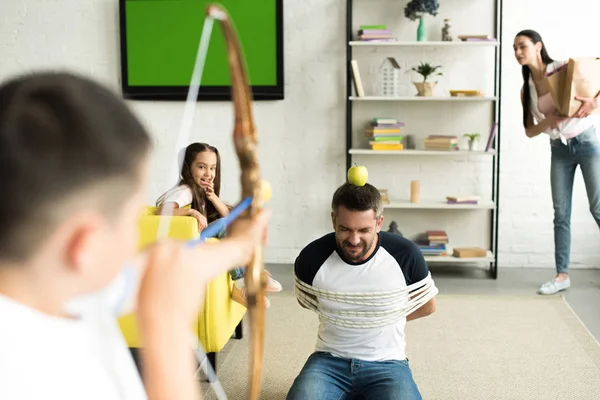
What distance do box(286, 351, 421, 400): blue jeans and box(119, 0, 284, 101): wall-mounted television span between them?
274 cm

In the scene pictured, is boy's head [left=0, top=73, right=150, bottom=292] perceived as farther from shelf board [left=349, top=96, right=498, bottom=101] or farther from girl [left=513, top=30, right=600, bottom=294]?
shelf board [left=349, top=96, right=498, bottom=101]

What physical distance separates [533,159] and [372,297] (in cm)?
281

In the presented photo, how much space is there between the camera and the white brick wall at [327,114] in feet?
14.5

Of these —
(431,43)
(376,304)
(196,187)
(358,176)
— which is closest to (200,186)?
(196,187)

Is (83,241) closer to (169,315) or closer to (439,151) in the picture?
(169,315)

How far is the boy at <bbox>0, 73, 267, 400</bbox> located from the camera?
483 millimetres

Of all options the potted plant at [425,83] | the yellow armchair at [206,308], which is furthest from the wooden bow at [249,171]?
the potted plant at [425,83]

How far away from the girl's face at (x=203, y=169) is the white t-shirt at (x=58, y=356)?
2.68 meters

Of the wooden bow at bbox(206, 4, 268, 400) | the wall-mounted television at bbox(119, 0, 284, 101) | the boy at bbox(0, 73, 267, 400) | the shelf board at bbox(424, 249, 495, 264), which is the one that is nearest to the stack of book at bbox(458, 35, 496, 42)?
the wall-mounted television at bbox(119, 0, 284, 101)

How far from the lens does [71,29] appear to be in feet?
15.5

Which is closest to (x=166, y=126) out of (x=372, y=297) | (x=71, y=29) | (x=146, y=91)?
(x=146, y=91)

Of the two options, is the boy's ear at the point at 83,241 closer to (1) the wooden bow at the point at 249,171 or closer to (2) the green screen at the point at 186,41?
(1) the wooden bow at the point at 249,171

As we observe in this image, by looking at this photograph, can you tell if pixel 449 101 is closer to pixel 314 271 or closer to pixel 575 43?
pixel 575 43

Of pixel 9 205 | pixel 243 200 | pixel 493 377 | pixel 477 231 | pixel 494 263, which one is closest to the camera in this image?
pixel 9 205
